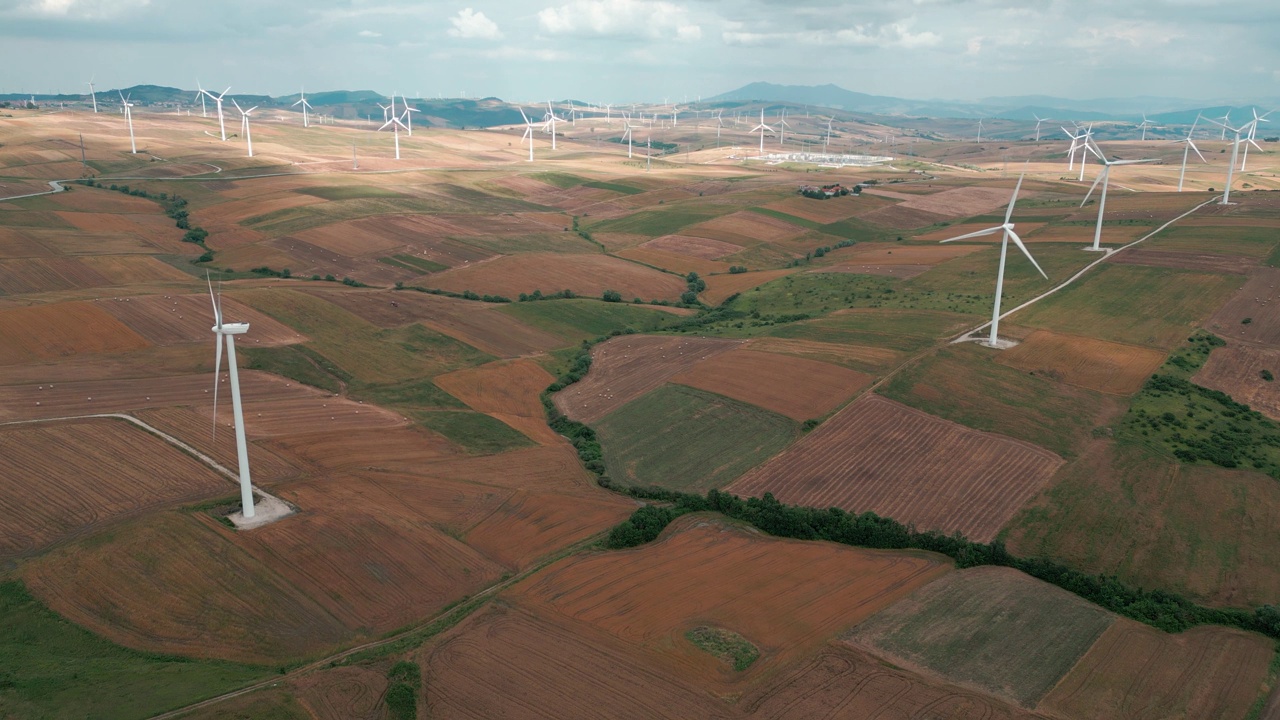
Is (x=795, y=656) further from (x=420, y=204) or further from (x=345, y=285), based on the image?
(x=420, y=204)

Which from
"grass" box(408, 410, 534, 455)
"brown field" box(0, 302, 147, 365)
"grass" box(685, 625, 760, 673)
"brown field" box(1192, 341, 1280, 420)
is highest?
"brown field" box(0, 302, 147, 365)

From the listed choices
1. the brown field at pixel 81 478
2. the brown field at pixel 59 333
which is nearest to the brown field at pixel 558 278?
the brown field at pixel 59 333

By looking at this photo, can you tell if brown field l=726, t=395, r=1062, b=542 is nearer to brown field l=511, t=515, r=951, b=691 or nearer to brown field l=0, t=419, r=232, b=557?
brown field l=511, t=515, r=951, b=691

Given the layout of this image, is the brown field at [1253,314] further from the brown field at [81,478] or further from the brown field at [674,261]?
the brown field at [81,478]

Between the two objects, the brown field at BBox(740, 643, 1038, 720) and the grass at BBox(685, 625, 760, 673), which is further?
the grass at BBox(685, 625, 760, 673)

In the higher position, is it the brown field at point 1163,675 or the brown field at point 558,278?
the brown field at point 558,278

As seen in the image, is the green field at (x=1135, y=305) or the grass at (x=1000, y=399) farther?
the green field at (x=1135, y=305)

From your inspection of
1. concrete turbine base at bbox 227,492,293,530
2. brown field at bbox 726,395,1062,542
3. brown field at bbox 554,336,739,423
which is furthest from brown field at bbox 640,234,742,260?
concrete turbine base at bbox 227,492,293,530
